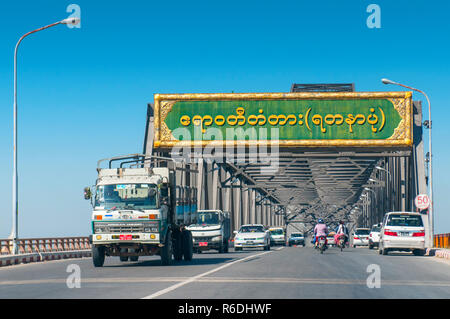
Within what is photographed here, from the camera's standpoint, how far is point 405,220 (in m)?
35.8

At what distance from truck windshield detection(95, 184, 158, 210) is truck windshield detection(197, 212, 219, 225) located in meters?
15.0

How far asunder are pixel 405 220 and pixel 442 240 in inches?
287

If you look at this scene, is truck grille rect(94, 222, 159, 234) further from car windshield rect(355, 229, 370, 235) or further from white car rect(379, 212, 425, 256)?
car windshield rect(355, 229, 370, 235)

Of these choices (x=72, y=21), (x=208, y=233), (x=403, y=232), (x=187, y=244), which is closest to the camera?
(x=187, y=244)

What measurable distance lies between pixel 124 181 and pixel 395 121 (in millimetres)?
24256

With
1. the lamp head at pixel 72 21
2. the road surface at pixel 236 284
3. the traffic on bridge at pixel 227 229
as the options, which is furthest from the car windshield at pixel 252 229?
the road surface at pixel 236 284

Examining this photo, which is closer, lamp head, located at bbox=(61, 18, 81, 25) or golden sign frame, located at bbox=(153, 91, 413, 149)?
lamp head, located at bbox=(61, 18, 81, 25)

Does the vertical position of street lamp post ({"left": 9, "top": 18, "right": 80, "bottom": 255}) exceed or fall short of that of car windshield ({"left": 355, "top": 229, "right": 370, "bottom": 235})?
it exceeds it

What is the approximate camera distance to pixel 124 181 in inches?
906

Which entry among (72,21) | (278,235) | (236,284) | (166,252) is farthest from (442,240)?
(236,284)

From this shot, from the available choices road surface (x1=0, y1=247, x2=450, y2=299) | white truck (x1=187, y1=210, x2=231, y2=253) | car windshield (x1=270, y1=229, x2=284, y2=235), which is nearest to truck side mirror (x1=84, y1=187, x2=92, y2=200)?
road surface (x1=0, y1=247, x2=450, y2=299)

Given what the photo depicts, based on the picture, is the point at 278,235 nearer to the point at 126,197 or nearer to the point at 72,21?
the point at 72,21

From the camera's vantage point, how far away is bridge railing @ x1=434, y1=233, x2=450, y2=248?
132 ft

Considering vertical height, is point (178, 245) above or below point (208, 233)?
above
